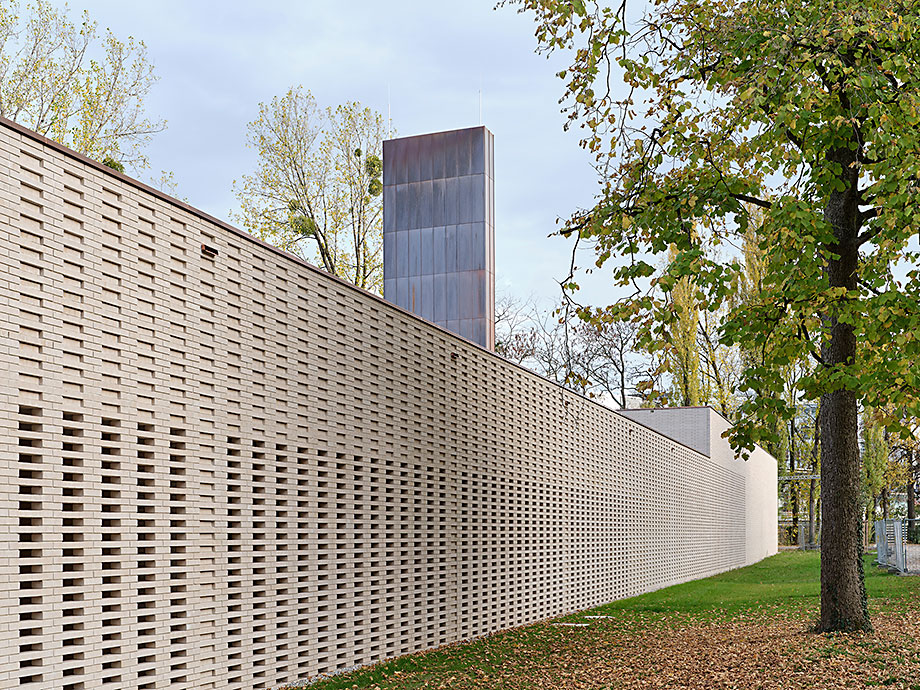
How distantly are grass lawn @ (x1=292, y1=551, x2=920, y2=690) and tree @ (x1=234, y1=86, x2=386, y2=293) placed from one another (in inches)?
746

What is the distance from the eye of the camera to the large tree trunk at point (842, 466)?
1028 cm

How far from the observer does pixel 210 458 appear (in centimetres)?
652

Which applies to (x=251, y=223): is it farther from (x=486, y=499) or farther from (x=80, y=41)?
(x=486, y=499)

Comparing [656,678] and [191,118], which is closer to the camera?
[656,678]

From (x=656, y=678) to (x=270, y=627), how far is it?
3.63 metres

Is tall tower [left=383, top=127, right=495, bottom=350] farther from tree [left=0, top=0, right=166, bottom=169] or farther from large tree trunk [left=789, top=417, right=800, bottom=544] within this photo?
large tree trunk [left=789, top=417, right=800, bottom=544]

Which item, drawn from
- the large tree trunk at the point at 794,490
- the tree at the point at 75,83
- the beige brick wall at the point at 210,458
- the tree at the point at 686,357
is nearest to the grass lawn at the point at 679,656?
the beige brick wall at the point at 210,458

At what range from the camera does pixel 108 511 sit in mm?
5570

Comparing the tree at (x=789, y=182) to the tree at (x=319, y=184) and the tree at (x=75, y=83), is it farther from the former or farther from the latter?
the tree at (x=319, y=184)

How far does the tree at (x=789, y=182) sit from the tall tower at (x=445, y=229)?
7581 mm

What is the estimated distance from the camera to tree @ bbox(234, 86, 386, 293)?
30203 mm

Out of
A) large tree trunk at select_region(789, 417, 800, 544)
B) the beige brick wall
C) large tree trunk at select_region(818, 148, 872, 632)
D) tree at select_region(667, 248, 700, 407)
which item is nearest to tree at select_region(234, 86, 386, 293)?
tree at select_region(667, 248, 700, 407)

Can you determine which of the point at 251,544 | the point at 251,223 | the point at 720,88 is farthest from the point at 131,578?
the point at 251,223

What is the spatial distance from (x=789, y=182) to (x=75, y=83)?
66.1ft
